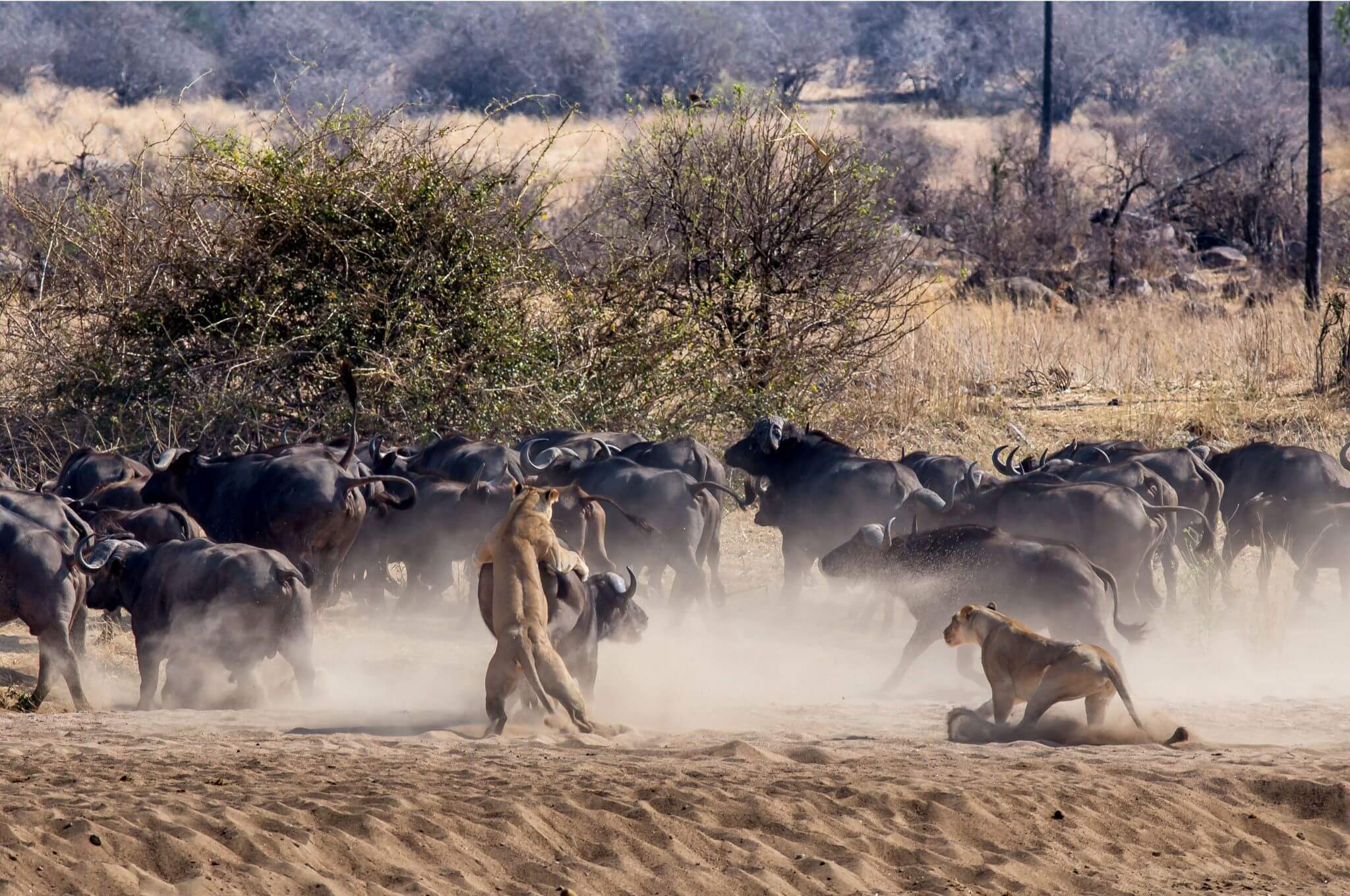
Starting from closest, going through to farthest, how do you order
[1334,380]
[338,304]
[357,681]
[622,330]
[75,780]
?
1. [75,780]
2. [357,681]
3. [338,304]
4. [622,330]
5. [1334,380]

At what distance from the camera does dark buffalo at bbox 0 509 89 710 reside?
8.29 meters

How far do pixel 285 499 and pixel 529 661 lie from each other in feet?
10.8

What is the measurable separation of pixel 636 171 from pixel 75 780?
1217 centimetres

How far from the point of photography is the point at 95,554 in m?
8.18

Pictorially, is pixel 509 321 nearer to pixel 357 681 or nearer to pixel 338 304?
pixel 338 304

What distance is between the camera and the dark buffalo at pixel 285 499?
32.5 ft

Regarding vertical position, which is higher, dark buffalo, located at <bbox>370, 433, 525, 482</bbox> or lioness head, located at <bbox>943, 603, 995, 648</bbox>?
dark buffalo, located at <bbox>370, 433, 525, 482</bbox>

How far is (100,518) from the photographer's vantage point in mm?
9727

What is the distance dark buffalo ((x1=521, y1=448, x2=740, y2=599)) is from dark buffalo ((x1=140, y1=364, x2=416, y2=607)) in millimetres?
1374

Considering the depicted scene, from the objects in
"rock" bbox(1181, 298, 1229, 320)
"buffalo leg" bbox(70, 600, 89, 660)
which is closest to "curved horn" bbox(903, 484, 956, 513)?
"buffalo leg" bbox(70, 600, 89, 660)

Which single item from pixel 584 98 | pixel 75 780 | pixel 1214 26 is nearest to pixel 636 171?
pixel 75 780

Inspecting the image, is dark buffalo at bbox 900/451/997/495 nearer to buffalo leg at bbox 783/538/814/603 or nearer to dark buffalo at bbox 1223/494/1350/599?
buffalo leg at bbox 783/538/814/603

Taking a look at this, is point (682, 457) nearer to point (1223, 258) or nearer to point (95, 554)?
point (95, 554)

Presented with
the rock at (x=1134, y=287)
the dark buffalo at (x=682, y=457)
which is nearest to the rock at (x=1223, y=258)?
the rock at (x=1134, y=287)
